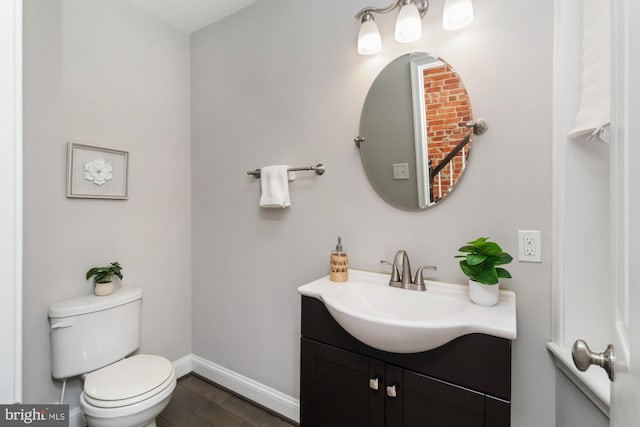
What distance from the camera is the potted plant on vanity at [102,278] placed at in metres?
1.62

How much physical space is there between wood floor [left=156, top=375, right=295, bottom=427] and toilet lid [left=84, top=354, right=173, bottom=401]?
435 millimetres

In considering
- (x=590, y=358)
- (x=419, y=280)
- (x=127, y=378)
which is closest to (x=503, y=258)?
(x=419, y=280)

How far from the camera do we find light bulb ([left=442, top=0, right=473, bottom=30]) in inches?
44.1

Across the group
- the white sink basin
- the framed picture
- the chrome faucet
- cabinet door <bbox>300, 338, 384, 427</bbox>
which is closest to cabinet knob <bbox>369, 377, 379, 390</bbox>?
cabinet door <bbox>300, 338, 384, 427</bbox>

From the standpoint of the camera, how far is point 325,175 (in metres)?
1.58

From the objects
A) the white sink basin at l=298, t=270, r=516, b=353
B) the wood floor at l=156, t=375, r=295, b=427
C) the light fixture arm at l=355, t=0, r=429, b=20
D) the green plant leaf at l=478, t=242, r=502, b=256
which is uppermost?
the light fixture arm at l=355, t=0, r=429, b=20

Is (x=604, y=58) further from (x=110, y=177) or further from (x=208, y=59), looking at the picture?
(x=110, y=177)

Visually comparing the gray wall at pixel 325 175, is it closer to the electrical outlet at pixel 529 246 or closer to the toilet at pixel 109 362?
the electrical outlet at pixel 529 246

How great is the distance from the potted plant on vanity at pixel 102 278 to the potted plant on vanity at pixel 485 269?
1.86 meters

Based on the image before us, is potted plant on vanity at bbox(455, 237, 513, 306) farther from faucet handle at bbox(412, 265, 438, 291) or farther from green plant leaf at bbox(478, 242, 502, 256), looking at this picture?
faucet handle at bbox(412, 265, 438, 291)

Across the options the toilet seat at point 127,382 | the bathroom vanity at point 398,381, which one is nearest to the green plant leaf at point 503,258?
the bathroom vanity at point 398,381

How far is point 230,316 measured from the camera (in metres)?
1.96

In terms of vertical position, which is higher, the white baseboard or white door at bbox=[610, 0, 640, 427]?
white door at bbox=[610, 0, 640, 427]

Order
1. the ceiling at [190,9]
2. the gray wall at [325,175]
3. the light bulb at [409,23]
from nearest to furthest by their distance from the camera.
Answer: the gray wall at [325,175], the light bulb at [409,23], the ceiling at [190,9]
